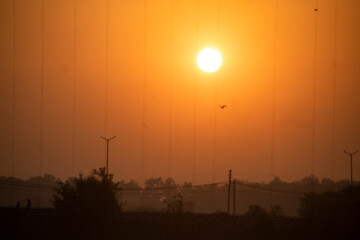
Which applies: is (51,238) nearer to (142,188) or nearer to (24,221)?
(24,221)

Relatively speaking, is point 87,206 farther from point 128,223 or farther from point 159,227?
point 159,227

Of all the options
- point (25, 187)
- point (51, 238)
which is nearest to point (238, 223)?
point (51, 238)

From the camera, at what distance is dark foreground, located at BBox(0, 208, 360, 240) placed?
44.5 meters

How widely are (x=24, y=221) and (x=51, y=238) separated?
12.6ft

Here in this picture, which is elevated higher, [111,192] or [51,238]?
[111,192]

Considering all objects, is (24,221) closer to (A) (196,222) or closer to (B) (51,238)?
(B) (51,238)

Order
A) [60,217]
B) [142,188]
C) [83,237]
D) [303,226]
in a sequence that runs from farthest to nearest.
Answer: [142,188] → [303,226] → [60,217] → [83,237]

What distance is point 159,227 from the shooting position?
4594cm

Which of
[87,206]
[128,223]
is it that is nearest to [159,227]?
[128,223]

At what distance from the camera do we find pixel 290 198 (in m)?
200

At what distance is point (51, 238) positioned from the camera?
143ft

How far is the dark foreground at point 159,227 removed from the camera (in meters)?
44.5

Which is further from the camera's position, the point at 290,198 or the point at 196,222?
the point at 290,198

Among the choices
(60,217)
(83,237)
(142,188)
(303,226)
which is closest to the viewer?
(83,237)
